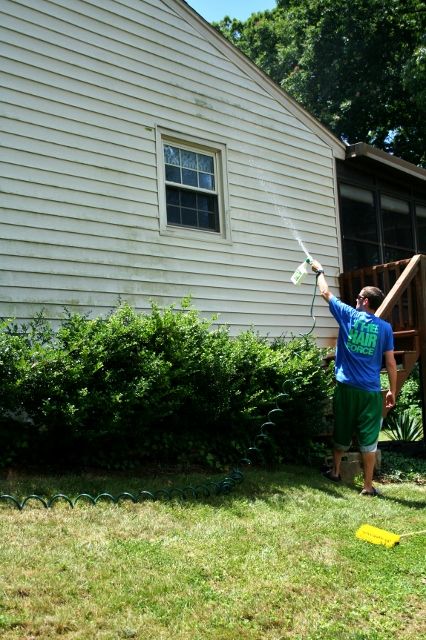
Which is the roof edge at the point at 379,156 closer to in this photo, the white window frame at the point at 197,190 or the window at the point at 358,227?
the window at the point at 358,227

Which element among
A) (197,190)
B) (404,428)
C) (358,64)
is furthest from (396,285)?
(358,64)

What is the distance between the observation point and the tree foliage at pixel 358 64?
2519cm

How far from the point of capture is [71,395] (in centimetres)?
552

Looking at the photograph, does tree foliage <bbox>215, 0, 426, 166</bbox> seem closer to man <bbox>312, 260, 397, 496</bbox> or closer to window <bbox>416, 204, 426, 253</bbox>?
window <bbox>416, 204, 426, 253</bbox>

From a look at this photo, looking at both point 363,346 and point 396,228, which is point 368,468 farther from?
point 396,228

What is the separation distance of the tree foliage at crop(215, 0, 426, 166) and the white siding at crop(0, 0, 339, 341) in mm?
16798

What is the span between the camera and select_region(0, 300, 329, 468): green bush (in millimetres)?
5488

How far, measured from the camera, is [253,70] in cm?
978

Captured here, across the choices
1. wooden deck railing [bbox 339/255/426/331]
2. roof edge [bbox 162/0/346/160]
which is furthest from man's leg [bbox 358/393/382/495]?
roof edge [bbox 162/0/346/160]

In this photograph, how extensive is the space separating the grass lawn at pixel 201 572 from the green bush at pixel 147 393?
0.58 meters

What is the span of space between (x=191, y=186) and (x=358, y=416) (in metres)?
3.96

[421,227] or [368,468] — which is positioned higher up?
[421,227]

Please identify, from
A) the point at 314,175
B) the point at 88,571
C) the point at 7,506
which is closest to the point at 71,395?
the point at 7,506

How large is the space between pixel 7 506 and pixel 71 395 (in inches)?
48.4
